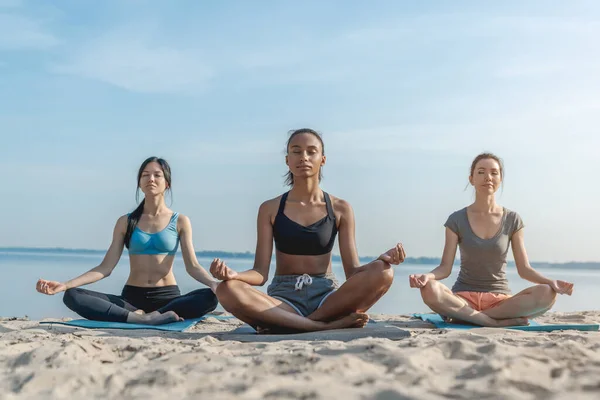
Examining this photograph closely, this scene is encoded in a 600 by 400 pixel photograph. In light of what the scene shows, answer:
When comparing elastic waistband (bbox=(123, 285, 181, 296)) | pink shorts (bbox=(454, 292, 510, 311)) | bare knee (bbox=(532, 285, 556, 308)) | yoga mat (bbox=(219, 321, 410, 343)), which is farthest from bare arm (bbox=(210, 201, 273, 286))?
bare knee (bbox=(532, 285, 556, 308))

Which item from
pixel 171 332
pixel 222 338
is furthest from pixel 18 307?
pixel 222 338

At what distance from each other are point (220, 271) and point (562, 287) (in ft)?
9.50

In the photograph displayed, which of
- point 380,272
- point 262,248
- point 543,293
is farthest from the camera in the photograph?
point 543,293

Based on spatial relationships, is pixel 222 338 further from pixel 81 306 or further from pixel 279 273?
pixel 81 306

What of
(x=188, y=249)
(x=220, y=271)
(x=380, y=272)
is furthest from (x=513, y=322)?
(x=188, y=249)

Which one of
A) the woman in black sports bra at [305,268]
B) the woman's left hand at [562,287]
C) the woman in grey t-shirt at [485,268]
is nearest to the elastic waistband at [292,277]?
the woman in black sports bra at [305,268]

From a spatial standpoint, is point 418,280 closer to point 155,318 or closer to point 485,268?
point 485,268

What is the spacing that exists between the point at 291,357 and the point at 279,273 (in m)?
2.24

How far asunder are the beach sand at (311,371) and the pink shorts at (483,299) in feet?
7.54

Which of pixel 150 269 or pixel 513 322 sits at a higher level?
pixel 150 269

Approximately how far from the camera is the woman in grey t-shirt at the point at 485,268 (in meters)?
5.82

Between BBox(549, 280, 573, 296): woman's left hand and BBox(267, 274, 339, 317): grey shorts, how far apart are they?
1.88 metres

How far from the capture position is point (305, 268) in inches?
218

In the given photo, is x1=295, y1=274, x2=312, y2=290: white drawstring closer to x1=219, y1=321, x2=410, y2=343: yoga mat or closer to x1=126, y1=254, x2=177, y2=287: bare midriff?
x1=219, y1=321, x2=410, y2=343: yoga mat
